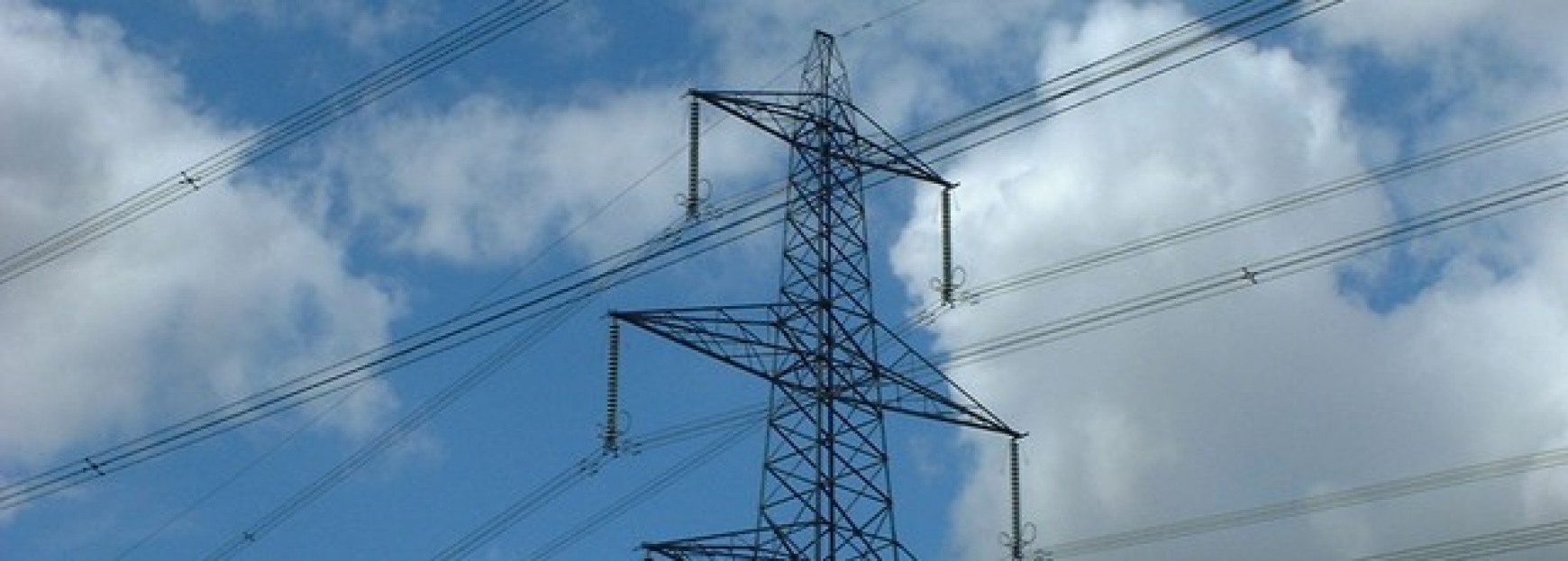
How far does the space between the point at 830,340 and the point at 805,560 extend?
502 centimetres

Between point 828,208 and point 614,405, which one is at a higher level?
point 828,208

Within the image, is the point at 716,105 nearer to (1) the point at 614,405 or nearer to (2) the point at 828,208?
(2) the point at 828,208

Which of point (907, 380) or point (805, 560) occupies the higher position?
point (907, 380)

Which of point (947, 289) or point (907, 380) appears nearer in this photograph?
point (907, 380)

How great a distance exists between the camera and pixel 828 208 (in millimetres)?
55031

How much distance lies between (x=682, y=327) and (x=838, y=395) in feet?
11.4

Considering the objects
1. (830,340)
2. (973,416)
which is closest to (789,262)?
(830,340)

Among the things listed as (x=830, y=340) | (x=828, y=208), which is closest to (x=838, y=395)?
(x=830, y=340)

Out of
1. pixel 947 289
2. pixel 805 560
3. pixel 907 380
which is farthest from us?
pixel 947 289

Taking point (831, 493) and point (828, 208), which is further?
point (828, 208)

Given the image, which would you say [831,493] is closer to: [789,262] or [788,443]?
[788,443]

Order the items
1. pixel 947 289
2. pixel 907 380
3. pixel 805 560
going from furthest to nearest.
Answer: pixel 947 289
pixel 907 380
pixel 805 560

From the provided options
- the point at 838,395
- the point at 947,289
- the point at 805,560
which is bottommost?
the point at 805,560

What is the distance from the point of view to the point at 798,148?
55250mm
